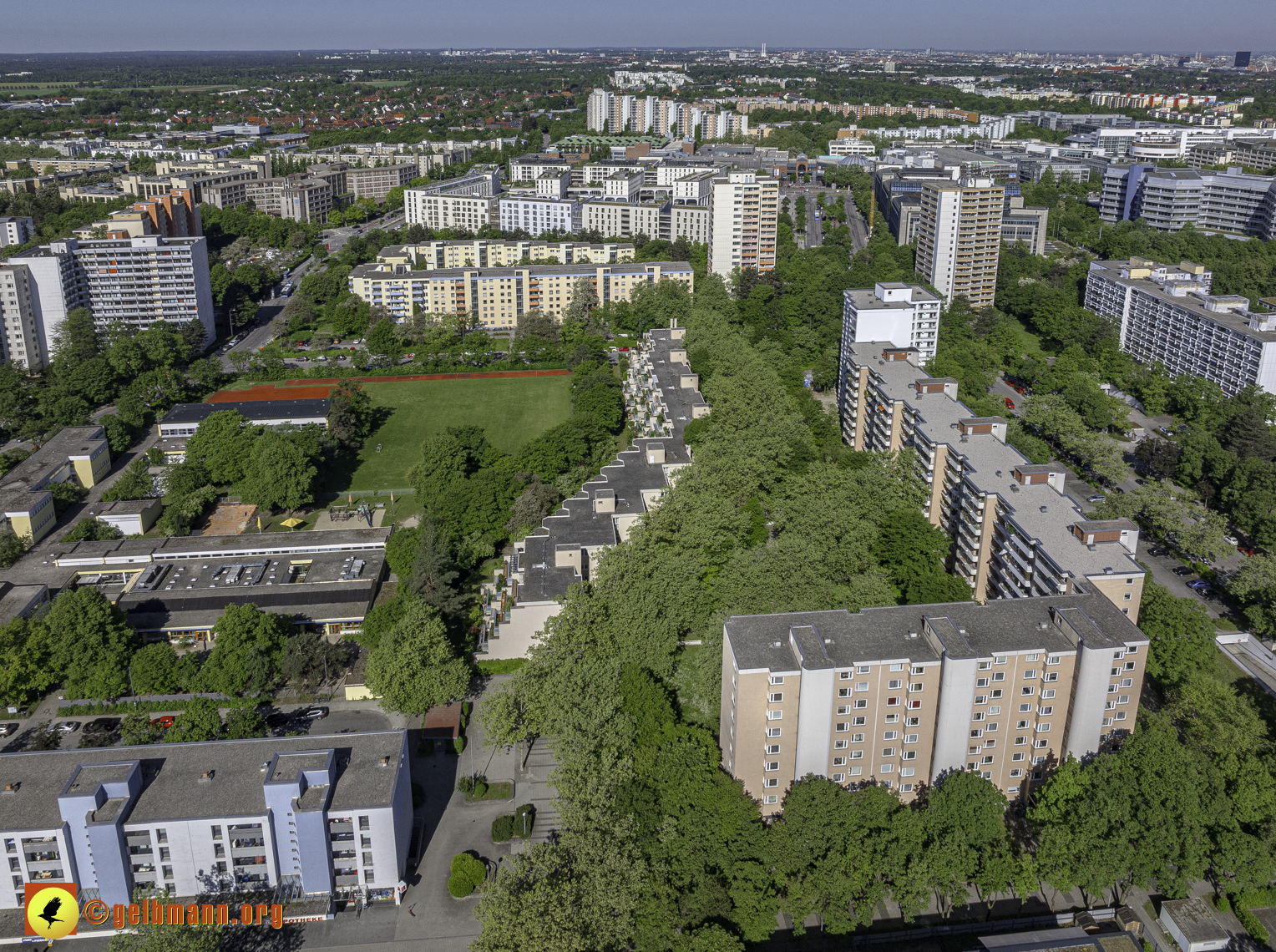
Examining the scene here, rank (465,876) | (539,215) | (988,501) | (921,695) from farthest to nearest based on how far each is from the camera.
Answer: (539,215)
(988,501)
(921,695)
(465,876)

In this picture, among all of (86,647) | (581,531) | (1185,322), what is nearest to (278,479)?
(86,647)

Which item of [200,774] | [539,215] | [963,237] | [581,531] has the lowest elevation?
[200,774]

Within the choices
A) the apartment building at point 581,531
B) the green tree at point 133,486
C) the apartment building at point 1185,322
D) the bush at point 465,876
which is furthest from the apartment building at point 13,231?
the apartment building at point 1185,322

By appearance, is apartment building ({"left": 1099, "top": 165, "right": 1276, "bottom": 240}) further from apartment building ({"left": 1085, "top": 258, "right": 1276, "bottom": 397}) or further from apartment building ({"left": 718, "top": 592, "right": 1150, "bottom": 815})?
apartment building ({"left": 718, "top": 592, "right": 1150, "bottom": 815})

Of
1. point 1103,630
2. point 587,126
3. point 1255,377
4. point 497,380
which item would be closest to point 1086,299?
point 1255,377

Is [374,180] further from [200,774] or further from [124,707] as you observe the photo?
[200,774]

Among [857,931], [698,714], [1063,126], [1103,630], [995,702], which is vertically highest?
[1063,126]

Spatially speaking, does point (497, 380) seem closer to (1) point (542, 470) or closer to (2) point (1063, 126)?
(1) point (542, 470)
